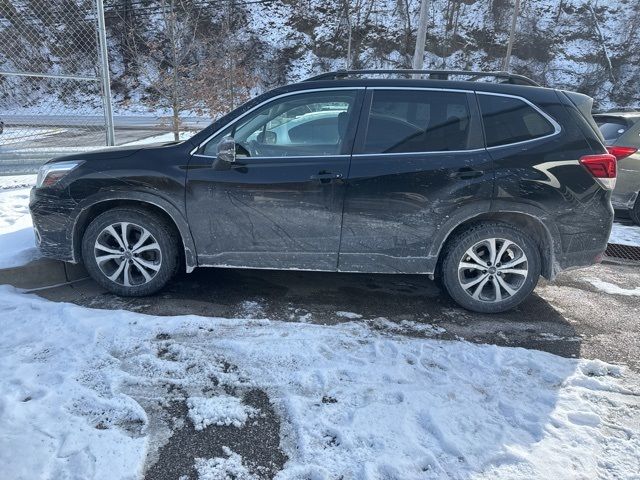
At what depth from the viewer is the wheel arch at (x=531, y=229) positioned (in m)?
3.80

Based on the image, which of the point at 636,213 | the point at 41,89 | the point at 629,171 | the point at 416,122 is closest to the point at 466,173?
the point at 416,122

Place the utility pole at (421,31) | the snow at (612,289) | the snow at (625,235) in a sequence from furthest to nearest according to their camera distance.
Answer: the utility pole at (421,31) → the snow at (625,235) → the snow at (612,289)

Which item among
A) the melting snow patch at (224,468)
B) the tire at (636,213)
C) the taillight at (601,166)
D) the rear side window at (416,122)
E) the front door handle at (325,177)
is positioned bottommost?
the melting snow patch at (224,468)

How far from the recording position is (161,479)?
217cm

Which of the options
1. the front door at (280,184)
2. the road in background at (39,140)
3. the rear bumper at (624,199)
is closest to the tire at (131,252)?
the front door at (280,184)

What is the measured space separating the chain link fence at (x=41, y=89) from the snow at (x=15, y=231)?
1.91 m

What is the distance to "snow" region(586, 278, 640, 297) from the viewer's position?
183 inches

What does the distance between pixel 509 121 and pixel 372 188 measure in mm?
1245

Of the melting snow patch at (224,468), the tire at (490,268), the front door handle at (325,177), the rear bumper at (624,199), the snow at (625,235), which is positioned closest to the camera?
the melting snow patch at (224,468)

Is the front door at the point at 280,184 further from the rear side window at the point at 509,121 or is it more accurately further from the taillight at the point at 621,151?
the taillight at the point at 621,151

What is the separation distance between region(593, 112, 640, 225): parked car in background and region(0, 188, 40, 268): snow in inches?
293

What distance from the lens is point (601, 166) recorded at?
373cm

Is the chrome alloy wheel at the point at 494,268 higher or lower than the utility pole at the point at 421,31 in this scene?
lower

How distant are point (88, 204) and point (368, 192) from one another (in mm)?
2341
